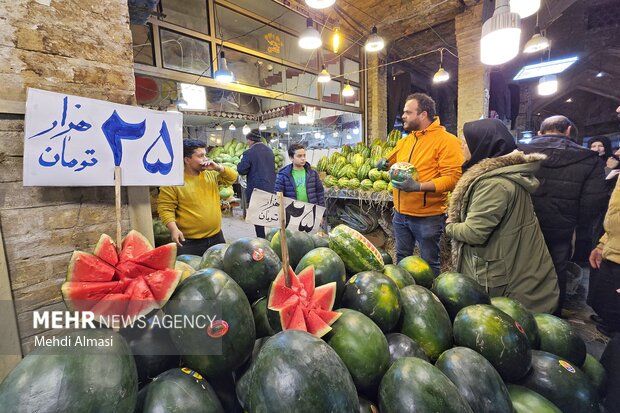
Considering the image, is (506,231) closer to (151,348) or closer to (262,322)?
(262,322)

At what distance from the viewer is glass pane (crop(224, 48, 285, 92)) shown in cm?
694

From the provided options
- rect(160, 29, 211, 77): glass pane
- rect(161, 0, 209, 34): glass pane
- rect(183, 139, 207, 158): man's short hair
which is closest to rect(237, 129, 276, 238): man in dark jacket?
rect(183, 139, 207, 158): man's short hair

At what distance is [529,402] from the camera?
37.0 inches

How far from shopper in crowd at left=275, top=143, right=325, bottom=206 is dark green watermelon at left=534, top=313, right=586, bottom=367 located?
330 cm

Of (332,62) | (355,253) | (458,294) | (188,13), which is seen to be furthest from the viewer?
(332,62)

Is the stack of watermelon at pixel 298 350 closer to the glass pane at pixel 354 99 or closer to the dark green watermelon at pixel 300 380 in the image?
the dark green watermelon at pixel 300 380

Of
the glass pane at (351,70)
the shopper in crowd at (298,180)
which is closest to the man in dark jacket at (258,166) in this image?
the shopper in crowd at (298,180)

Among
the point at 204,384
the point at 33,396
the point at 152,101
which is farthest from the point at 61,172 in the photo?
the point at 152,101

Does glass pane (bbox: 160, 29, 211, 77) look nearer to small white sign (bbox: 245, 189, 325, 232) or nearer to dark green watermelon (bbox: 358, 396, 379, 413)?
small white sign (bbox: 245, 189, 325, 232)

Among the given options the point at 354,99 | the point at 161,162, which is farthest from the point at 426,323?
the point at 354,99

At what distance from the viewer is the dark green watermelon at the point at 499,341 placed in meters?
1.04

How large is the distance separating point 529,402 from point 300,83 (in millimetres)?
8509

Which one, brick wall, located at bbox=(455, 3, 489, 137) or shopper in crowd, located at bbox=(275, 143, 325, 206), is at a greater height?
brick wall, located at bbox=(455, 3, 489, 137)

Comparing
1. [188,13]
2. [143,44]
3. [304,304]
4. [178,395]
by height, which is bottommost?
[178,395]
